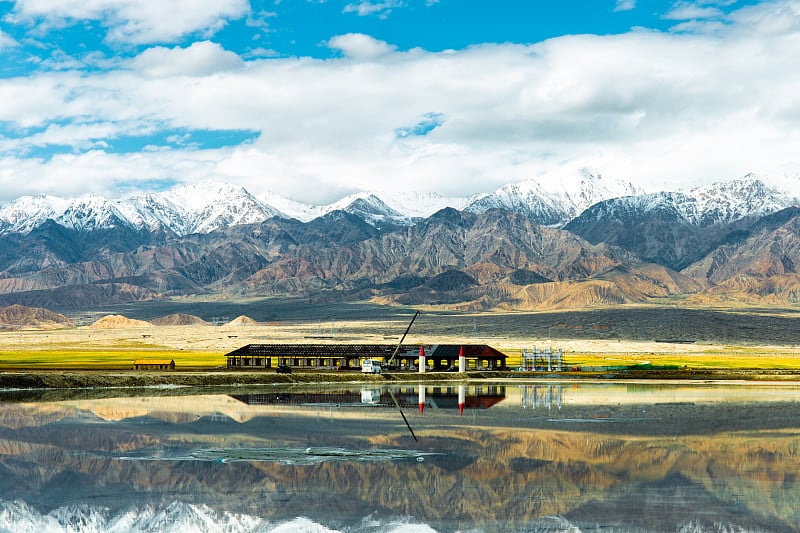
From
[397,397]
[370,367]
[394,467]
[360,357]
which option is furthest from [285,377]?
[394,467]

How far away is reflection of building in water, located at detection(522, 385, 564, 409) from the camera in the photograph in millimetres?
60406

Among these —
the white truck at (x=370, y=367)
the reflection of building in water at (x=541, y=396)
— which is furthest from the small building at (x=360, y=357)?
the reflection of building in water at (x=541, y=396)

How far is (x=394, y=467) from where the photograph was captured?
111 ft

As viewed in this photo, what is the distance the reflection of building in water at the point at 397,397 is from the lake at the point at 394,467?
1.60 m

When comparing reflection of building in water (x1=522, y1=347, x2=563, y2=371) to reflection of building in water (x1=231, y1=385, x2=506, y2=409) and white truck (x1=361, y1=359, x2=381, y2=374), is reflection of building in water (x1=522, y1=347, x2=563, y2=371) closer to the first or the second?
white truck (x1=361, y1=359, x2=381, y2=374)

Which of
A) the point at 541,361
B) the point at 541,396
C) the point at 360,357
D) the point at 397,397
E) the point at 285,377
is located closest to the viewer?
the point at 397,397

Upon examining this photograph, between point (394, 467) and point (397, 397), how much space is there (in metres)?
33.2

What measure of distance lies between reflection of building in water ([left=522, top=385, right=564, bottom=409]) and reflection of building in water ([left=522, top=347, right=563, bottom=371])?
22855 millimetres

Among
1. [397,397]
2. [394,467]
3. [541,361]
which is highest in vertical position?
[394,467]

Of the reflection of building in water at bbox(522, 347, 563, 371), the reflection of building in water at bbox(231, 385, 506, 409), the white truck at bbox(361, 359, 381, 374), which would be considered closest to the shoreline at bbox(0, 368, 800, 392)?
the white truck at bbox(361, 359, 381, 374)

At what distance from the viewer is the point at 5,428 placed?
1742 inches

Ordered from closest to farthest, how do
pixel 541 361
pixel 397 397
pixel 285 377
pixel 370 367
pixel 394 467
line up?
pixel 394 467, pixel 397 397, pixel 285 377, pixel 370 367, pixel 541 361

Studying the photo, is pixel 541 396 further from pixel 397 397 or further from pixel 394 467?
pixel 394 467

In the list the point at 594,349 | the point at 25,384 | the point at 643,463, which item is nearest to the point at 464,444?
the point at 643,463
